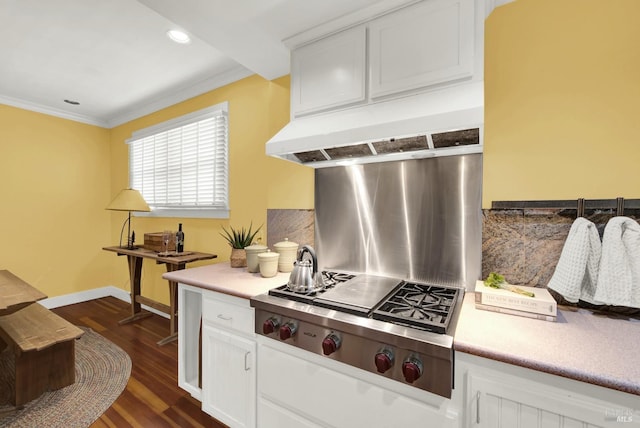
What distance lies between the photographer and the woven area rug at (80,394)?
5.92ft

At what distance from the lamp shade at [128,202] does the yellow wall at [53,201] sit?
1309mm

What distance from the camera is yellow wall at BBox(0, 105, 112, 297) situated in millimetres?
3352

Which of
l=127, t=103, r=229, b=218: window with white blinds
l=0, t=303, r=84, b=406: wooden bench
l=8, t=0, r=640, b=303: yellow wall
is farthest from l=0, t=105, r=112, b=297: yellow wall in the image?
l=0, t=303, r=84, b=406: wooden bench

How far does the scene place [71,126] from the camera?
12.6 ft

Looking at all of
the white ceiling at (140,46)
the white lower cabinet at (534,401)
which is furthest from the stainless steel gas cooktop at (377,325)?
the white ceiling at (140,46)

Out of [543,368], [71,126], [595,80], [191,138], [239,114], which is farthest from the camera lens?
[71,126]

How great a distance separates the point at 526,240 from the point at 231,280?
1621mm

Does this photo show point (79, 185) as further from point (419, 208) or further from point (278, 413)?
point (419, 208)

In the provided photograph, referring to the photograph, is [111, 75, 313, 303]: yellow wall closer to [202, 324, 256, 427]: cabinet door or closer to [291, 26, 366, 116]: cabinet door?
[291, 26, 366, 116]: cabinet door

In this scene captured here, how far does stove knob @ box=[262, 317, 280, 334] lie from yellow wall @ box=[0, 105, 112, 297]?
12.9 ft

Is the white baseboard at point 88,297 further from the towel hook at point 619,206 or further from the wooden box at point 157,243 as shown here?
the towel hook at point 619,206

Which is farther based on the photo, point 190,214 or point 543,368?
point 190,214

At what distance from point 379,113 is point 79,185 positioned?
14.5 ft

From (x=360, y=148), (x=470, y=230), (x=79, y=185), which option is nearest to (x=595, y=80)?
(x=470, y=230)
